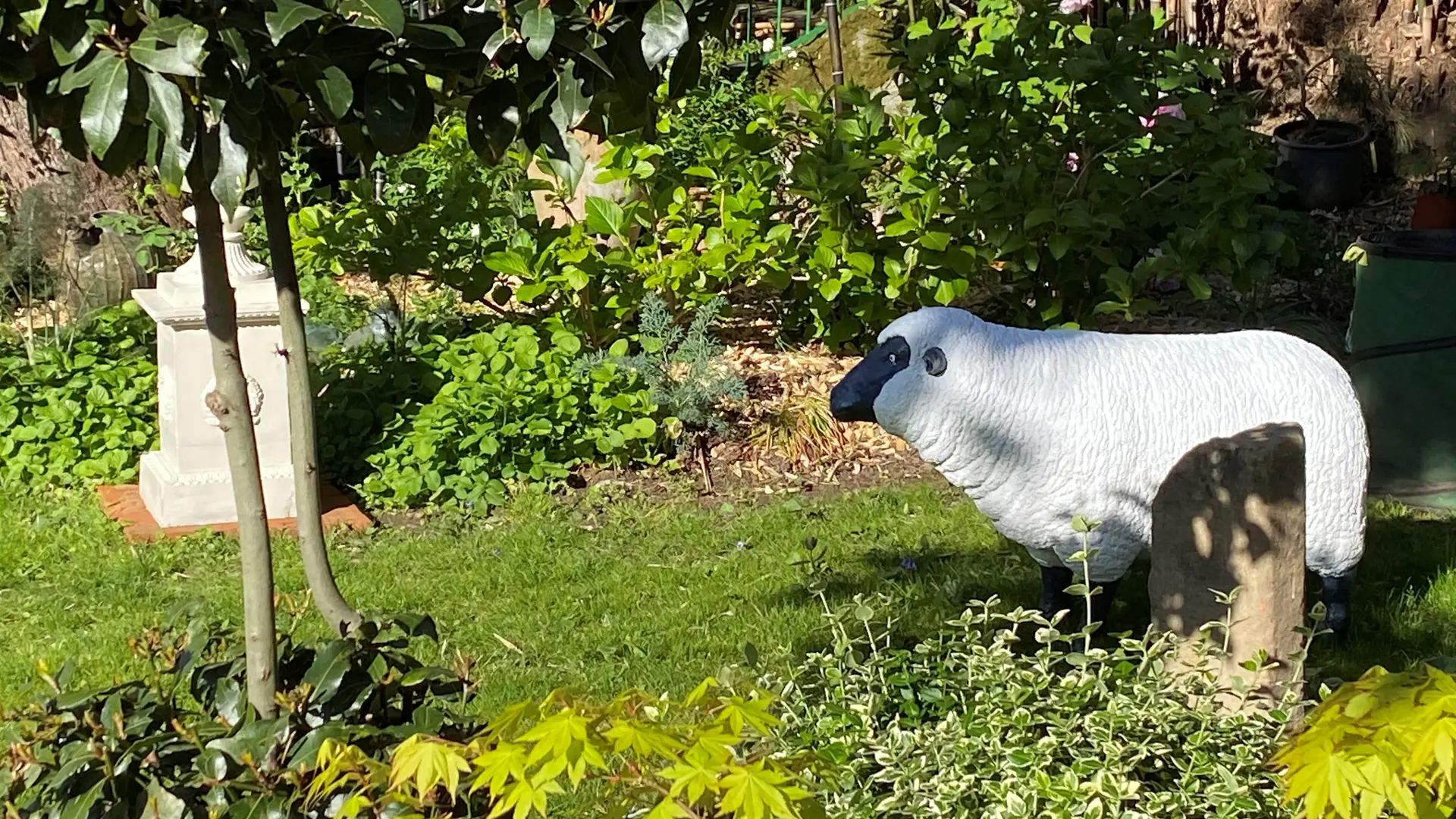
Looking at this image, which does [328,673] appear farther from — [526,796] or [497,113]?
[497,113]

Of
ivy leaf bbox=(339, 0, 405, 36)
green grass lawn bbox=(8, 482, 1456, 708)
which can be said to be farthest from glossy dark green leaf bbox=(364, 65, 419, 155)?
green grass lawn bbox=(8, 482, 1456, 708)

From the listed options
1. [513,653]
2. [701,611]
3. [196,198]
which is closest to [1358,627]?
[701,611]

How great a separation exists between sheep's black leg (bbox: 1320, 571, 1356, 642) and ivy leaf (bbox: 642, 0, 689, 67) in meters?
2.91

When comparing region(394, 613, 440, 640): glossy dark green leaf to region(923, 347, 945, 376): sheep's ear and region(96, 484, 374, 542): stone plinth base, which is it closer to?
region(923, 347, 945, 376): sheep's ear

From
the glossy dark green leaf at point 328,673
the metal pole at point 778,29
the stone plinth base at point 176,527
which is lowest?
the stone plinth base at point 176,527

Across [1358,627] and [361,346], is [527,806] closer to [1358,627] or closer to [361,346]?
[1358,627]

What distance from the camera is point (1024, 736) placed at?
265cm

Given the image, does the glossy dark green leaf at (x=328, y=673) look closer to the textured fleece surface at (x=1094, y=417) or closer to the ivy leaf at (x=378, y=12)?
the ivy leaf at (x=378, y=12)

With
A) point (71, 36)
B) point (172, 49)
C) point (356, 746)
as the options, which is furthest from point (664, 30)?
point (356, 746)

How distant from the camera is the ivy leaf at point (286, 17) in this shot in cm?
192

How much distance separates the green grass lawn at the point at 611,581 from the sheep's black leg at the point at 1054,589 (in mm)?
410

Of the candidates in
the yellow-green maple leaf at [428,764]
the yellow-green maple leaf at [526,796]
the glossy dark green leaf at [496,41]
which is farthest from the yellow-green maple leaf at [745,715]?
the glossy dark green leaf at [496,41]

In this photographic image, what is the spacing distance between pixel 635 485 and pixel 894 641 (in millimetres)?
1944

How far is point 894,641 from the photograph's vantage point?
4434mm
